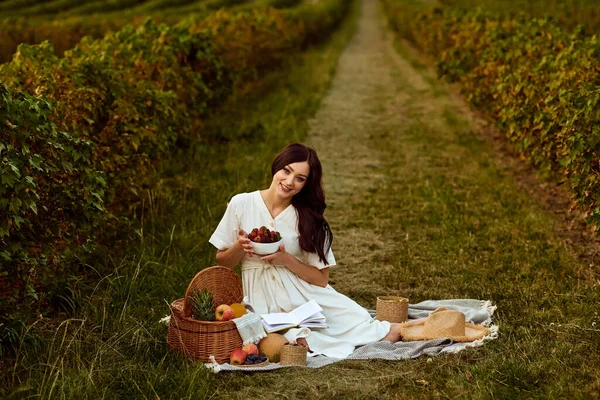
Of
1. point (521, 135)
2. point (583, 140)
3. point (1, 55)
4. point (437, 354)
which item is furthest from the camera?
point (1, 55)

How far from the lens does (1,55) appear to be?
16.2 metres

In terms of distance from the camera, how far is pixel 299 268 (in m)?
5.25

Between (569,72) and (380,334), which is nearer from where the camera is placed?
(380,334)

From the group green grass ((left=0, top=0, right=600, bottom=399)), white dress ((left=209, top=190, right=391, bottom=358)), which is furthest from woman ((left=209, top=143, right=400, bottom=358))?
green grass ((left=0, top=0, right=600, bottom=399))

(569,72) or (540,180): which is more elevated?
(569,72)

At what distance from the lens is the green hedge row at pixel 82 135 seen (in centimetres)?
464

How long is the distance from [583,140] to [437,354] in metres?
2.51

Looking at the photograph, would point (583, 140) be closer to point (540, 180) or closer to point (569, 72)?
point (569, 72)

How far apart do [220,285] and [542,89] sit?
16.9 ft

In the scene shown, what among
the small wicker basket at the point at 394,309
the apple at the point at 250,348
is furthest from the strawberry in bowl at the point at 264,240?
the small wicker basket at the point at 394,309

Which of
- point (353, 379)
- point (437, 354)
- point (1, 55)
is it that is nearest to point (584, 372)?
point (437, 354)

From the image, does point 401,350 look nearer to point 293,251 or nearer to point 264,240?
point 293,251

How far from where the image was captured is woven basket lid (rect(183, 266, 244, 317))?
500cm

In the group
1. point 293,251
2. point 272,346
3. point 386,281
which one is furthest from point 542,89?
point 272,346
